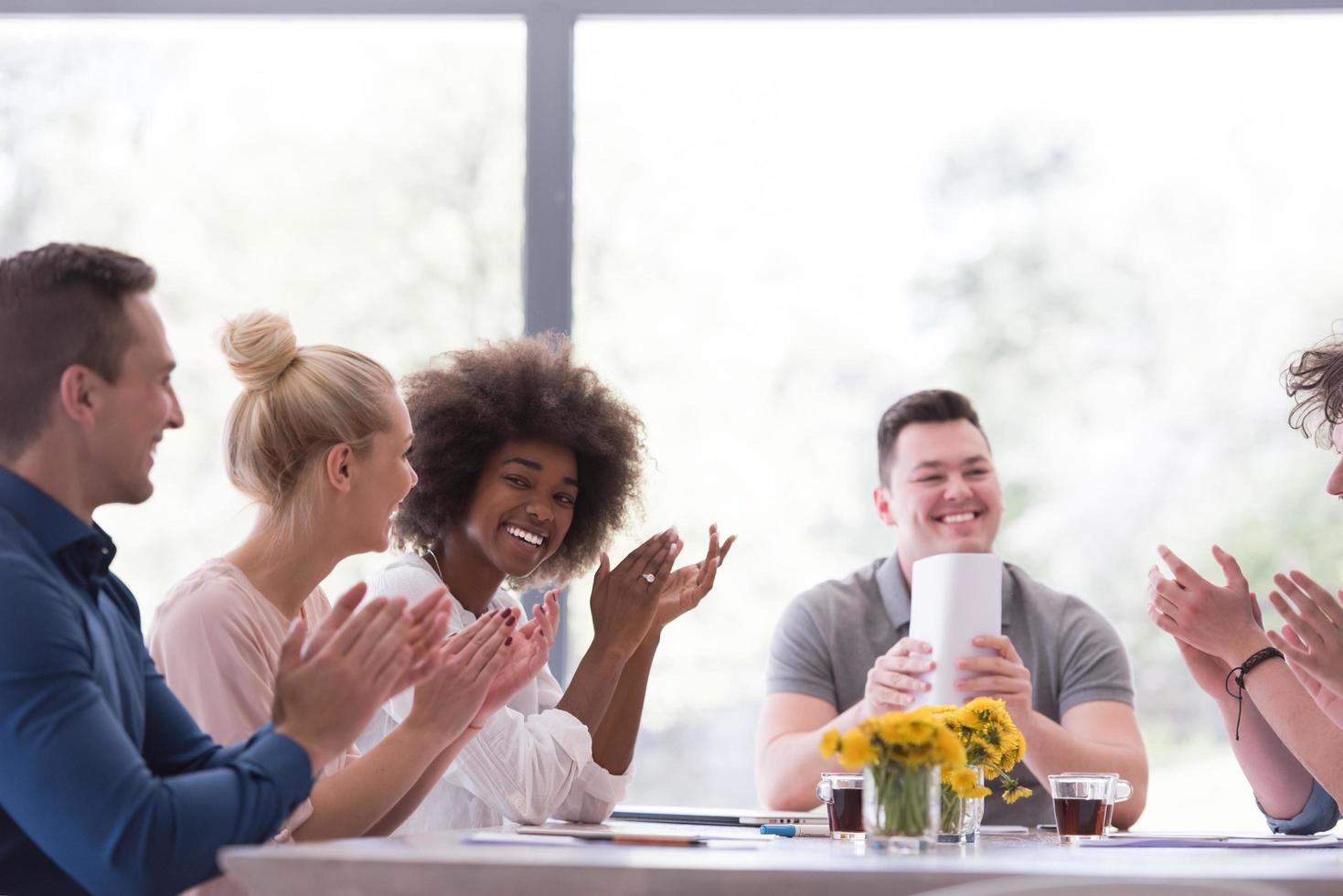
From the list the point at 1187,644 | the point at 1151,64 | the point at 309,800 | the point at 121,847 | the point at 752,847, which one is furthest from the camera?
the point at 1151,64

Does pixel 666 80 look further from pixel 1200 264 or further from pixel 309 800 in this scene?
pixel 309 800

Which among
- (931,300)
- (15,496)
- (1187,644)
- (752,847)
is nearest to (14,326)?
(15,496)

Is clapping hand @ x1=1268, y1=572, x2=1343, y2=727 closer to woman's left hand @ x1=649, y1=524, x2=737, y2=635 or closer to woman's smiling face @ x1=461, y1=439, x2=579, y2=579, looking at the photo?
woman's left hand @ x1=649, y1=524, x2=737, y2=635

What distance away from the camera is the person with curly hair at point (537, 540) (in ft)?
8.31

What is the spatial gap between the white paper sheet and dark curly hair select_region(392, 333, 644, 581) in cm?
87

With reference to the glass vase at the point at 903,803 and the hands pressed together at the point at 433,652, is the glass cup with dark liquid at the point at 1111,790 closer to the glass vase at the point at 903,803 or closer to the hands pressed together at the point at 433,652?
the glass vase at the point at 903,803

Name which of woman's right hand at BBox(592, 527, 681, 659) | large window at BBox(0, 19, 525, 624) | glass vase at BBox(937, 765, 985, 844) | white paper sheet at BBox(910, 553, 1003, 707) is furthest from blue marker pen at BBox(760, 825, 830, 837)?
large window at BBox(0, 19, 525, 624)

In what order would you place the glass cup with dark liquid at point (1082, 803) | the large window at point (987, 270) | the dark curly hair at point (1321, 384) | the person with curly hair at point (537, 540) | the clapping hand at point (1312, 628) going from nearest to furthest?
1. the glass cup with dark liquid at point (1082, 803)
2. the clapping hand at point (1312, 628)
3. the person with curly hair at point (537, 540)
4. the dark curly hair at point (1321, 384)
5. the large window at point (987, 270)

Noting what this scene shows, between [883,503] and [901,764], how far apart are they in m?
1.86

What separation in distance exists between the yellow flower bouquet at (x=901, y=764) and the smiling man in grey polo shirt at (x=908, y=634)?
1.17 m

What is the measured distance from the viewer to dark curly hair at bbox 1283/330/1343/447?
2.67 metres

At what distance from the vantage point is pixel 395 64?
3.87 meters

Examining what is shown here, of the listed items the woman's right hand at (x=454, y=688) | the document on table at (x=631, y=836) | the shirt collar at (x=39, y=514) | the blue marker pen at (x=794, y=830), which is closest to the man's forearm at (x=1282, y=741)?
the blue marker pen at (x=794, y=830)

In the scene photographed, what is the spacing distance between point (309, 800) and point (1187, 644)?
5.46 ft
